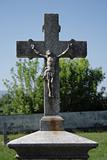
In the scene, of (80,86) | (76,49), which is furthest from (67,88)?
(76,49)

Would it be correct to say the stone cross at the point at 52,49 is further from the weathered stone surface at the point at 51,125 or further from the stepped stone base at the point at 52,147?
the stepped stone base at the point at 52,147

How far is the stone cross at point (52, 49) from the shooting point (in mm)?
7961

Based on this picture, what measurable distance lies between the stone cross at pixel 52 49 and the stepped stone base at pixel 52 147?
1066mm

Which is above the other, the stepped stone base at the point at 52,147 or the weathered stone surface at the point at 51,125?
the weathered stone surface at the point at 51,125

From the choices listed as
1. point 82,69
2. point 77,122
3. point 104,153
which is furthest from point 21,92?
point 104,153

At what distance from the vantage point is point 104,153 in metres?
16.1

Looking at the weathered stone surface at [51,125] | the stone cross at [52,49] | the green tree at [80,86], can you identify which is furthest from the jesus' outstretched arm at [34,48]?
the green tree at [80,86]

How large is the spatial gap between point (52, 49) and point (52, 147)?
1883mm

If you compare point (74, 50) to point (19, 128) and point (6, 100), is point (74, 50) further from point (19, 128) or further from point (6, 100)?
point (6, 100)

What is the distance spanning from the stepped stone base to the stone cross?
1.07 m

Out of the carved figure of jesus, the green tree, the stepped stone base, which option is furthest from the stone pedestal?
the green tree

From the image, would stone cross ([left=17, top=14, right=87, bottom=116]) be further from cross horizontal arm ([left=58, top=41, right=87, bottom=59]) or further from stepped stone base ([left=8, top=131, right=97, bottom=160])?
stepped stone base ([left=8, top=131, right=97, bottom=160])

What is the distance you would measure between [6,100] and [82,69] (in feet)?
31.6

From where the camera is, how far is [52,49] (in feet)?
26.8
